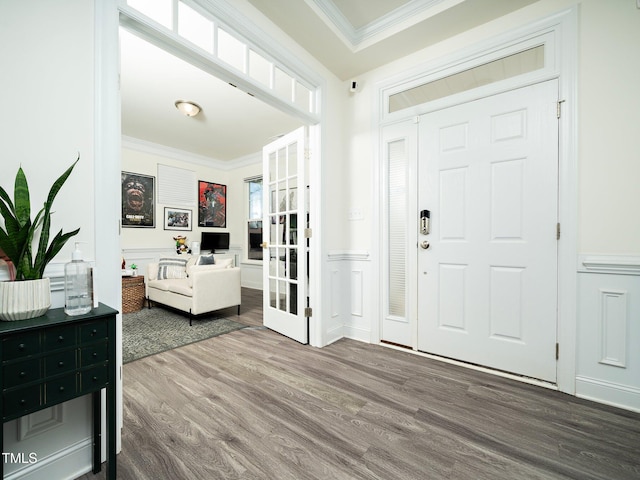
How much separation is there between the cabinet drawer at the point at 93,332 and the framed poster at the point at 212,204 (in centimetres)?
511

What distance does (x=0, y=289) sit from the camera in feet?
3.30

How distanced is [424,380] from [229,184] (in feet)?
18.8

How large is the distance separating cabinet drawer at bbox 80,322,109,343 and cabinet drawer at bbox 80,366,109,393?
0.41 feet

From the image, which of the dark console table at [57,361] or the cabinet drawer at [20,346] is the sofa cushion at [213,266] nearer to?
the dark console table at [57,361]

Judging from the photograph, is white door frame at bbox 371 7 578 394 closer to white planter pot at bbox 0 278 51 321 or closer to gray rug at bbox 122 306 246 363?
white planter pot at bbox 0 278 51 321

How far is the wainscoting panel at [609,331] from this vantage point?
67.6 inches

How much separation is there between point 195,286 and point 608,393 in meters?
3.80

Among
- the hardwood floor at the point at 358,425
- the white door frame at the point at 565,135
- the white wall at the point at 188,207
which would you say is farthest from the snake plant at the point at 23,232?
the white wall at the point at 188,207

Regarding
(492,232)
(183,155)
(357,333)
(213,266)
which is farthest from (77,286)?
(183,155)

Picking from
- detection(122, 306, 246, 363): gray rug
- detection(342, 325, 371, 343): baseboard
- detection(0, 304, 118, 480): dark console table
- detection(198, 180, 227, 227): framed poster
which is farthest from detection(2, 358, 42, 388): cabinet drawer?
detection(198, 180, 227, 227): framed poster

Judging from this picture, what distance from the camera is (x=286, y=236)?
9.88ft

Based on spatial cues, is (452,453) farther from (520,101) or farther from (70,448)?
(520,101)

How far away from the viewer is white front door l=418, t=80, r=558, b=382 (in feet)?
6.53

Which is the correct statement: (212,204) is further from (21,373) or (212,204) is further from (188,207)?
(21,373)
